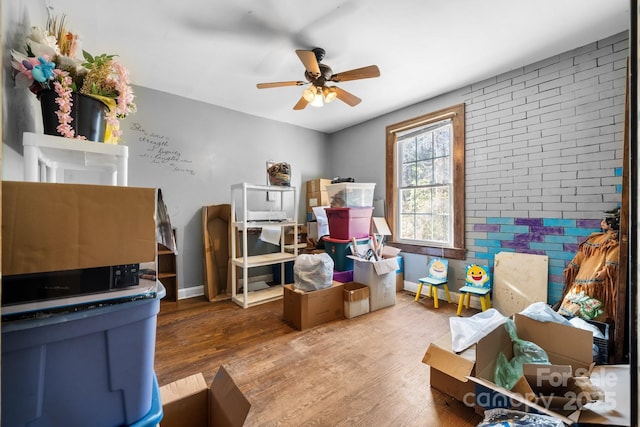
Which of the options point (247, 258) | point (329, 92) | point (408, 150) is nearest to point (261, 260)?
point (247, 258)

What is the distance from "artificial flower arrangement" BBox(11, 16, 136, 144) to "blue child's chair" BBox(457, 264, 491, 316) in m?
3.20

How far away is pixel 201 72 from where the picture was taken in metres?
2.71

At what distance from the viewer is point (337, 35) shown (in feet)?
7.14

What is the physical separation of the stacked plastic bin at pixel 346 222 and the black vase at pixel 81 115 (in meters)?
2.61

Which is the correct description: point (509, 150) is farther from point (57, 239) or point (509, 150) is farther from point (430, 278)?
point (57, 239)

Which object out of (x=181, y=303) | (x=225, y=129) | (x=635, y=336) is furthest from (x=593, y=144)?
(x=181, y=303)

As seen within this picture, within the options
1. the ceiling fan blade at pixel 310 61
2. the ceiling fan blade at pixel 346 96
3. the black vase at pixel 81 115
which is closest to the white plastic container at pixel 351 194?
the ceiling fan blade at pixel 346 96

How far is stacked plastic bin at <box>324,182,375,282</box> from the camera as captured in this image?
3318 mm

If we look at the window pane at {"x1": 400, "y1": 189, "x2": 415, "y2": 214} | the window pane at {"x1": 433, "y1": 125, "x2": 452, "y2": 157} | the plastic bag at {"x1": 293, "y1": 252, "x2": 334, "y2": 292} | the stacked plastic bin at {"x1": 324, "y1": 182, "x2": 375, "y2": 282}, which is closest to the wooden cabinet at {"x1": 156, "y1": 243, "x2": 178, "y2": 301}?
the plastic bag at {"x1": 293, "y1": 252, "x2": 334, "y2": 292}

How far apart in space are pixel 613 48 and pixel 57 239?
3.68 m

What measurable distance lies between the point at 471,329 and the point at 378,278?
51.6 inches

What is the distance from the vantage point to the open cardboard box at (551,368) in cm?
122

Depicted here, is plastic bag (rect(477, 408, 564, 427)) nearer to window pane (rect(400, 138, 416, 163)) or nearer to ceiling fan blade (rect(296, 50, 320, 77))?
ceiling fan blade (rect(296, 50, 320, 77))

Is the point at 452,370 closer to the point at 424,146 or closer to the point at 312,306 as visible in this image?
the point at 312,306
